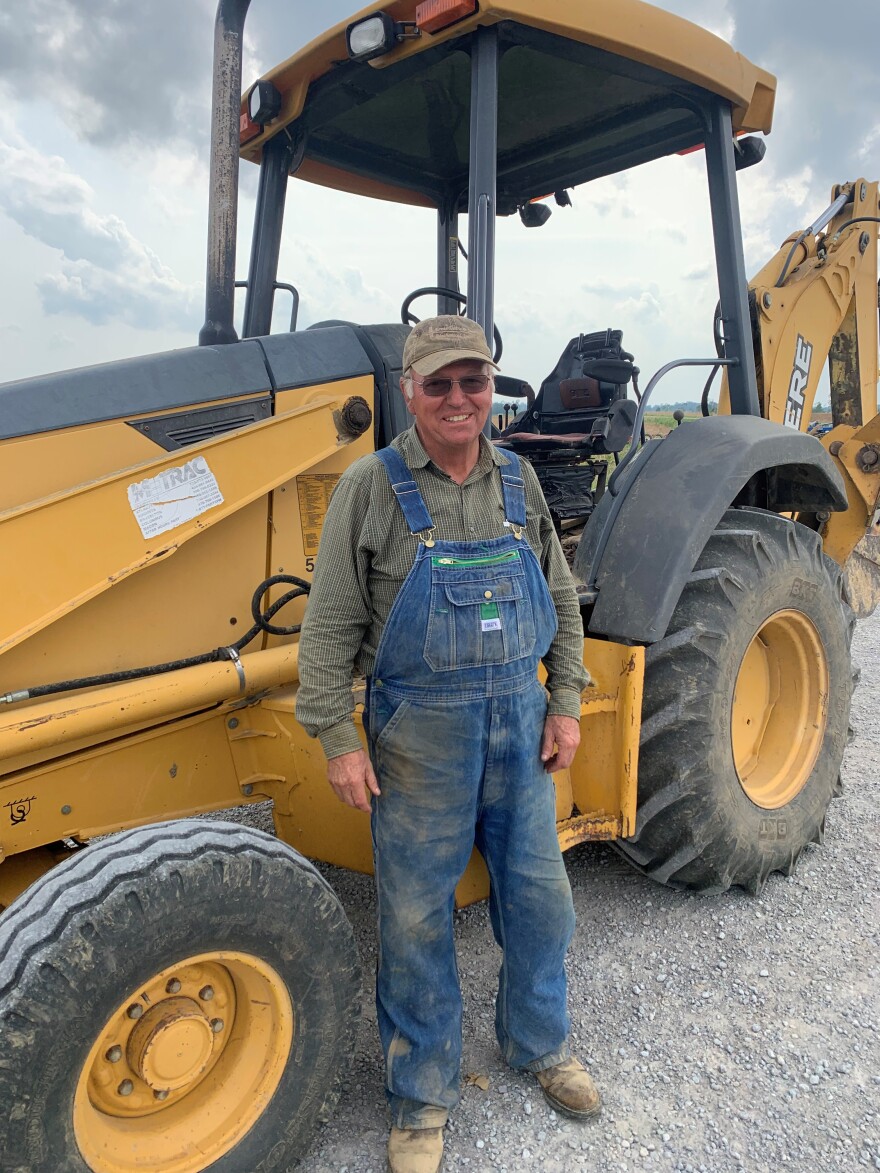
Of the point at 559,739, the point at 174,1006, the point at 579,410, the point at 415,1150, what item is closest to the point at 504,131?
the point at 579,410

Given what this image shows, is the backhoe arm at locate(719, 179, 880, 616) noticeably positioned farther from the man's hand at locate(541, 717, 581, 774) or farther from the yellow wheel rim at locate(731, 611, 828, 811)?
the man's hand at locate(541, 717, 581, 774)

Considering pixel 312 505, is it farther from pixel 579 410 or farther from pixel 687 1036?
pixel 579 410

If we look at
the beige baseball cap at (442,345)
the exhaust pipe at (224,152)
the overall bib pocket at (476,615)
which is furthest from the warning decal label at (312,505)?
the overall bib pocket at (476,615)

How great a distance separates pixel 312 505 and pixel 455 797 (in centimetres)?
97

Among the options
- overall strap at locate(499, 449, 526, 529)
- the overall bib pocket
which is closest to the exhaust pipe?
overall strap at locate(499, 449, 526, 529)

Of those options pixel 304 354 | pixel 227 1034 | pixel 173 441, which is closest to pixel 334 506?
pixel 173 441

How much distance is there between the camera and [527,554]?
1.98 metres

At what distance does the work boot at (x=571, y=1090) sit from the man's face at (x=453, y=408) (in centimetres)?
153

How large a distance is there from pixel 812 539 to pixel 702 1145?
6.49 feet

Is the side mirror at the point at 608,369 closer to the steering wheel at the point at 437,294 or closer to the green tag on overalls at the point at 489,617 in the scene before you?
the steering wheel at the point at 437,294

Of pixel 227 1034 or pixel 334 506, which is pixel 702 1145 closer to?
pixel 227 1034

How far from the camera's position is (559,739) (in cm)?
208

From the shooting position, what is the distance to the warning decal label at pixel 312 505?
2.48 m

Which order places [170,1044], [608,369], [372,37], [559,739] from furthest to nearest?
[608,369], [372,37], [559,739], [170,1044]
